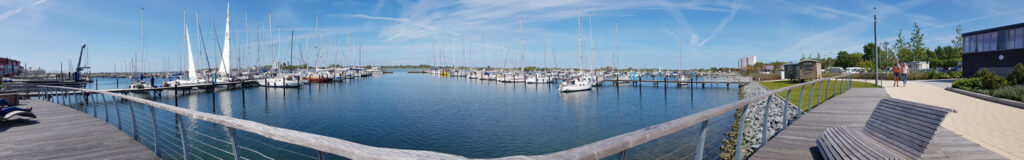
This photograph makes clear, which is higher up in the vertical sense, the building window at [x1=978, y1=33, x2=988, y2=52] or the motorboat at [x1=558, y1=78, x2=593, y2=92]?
the building window at [x1=978, y1=33, x2=988, y2=52]

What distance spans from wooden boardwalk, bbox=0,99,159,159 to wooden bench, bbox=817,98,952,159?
289 inches

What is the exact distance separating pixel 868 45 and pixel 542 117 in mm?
92235

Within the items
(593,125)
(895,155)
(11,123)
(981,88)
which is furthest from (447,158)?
(981,88)

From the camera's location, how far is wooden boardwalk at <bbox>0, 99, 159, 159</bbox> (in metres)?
5.23

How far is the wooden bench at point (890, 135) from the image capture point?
3521 millimetres

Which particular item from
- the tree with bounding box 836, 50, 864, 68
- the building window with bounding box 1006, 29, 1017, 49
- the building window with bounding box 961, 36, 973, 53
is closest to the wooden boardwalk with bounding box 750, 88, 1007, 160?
the building window with bounding box 1006, 29, 1017, 49

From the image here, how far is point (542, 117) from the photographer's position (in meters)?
26.0

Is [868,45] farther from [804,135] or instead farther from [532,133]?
[804,135]

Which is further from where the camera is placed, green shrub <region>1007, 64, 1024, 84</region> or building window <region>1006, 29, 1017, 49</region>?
building window <region>1006, 29, 1017, 49</region>

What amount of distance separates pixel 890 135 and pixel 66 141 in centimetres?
1037

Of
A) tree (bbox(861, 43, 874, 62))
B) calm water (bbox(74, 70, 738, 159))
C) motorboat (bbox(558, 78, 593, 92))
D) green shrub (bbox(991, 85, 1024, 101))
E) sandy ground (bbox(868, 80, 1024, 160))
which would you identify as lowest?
calm water (bbox(74, 70, 738, 159))

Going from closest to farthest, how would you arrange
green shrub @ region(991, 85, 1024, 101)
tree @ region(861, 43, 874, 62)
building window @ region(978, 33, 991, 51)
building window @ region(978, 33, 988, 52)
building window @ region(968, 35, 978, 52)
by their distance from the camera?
green shrub @ region(991, 85, 1024, 101) → building window @ region(978, 33, 991, 51) → building window @ region(978, 33, 988, 52) → building window @ region(968, 35, 978, 52) → tree @ region(861, 43, 874, 62)

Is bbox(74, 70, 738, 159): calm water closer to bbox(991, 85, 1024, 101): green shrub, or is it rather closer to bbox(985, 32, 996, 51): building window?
bbox(991, 85, 1024, 101): green shrub

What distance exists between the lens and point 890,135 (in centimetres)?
410
